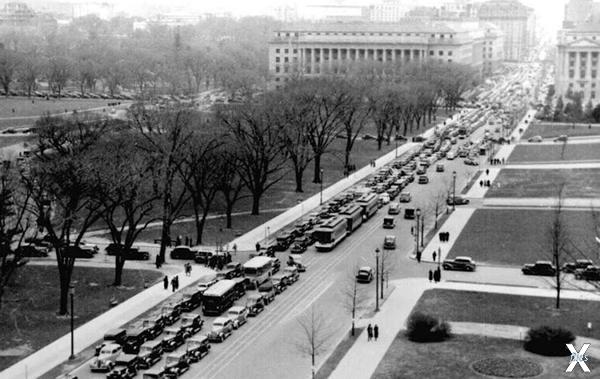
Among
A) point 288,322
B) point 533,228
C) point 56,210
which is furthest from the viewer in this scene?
point 533,228

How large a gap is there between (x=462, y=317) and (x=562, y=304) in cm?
693

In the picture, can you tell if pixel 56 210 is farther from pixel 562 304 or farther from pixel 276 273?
pixel 562 304

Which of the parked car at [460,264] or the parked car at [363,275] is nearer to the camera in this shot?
the parked car at [363,275]

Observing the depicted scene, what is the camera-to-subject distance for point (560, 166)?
115188 millimetres

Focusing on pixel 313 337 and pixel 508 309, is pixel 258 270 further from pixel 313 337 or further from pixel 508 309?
pixel 313 337

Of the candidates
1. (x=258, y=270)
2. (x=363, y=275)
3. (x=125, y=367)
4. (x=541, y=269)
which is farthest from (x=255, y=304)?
(x=541, y=269)

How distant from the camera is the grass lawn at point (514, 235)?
69.2 meters

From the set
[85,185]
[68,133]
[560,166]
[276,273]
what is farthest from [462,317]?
[560,166]

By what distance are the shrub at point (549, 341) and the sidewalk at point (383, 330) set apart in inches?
283

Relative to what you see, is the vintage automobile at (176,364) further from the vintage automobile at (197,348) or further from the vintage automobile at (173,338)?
the vintage automobile at (173,338)

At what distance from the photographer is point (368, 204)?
84562 mm

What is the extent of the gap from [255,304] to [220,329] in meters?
5.31

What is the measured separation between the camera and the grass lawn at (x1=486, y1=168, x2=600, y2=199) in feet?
315

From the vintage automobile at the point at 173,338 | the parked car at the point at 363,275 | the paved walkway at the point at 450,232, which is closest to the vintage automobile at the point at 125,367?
the vintage automobile at the point at 173,338
